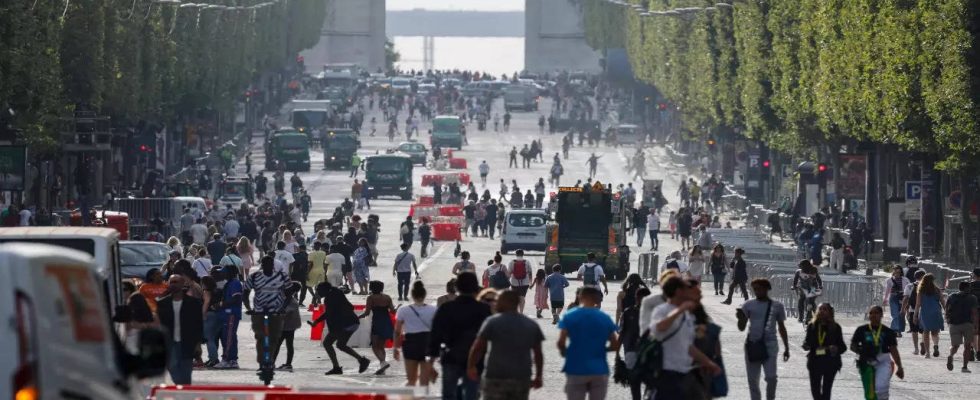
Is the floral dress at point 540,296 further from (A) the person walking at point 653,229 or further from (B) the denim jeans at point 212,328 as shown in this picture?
(A) the person walking at point 653,229

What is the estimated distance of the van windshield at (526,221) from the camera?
63.8 m

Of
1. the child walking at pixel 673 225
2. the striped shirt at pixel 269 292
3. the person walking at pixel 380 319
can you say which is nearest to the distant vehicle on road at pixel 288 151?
the child walking at pixel 673 225

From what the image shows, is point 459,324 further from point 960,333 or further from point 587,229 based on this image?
point 587,229

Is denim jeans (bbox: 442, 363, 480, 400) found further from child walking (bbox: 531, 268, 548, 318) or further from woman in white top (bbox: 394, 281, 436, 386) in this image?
child walking (bbox: 531, 268, 548, 318)

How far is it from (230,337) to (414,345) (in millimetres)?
6679

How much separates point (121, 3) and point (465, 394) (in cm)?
5467

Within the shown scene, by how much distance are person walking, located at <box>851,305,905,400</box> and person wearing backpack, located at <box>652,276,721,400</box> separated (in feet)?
19.3

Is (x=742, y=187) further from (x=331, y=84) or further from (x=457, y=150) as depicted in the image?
(x=331, y=84)

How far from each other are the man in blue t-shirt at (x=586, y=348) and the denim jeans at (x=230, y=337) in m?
11.3

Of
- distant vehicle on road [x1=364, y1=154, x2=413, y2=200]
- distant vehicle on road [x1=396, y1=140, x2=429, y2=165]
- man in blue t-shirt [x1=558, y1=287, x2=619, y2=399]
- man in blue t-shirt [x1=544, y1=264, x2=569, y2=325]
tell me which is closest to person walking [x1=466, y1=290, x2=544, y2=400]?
man in blue t-shirt [x1=558, y1=287, x2=619, y2=399]

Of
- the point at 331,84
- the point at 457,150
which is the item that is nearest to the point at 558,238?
the point at 457,150

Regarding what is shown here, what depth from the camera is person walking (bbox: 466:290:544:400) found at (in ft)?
55.2

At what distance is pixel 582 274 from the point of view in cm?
3812

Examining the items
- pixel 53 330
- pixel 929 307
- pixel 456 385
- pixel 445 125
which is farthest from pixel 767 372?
pixel 445 125
